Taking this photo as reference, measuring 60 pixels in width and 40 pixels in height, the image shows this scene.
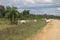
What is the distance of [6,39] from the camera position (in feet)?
44.7

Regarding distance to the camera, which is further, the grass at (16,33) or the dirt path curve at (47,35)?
the dirt path curve at (47,35)

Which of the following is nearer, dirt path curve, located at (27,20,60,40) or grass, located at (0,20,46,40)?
grass, located at (0,20,46,40)

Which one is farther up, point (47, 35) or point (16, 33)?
point (16, 33)

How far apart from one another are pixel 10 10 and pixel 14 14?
1645 mm

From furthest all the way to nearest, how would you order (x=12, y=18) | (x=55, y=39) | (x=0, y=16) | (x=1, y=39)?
(x=0, y=16) → (x=12, y=18) → (x=55, y=39) → (x=1, y=39)

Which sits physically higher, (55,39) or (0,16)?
(55,39)

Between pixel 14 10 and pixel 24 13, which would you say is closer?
pixel 14 10

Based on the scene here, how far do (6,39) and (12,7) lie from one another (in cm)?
4165

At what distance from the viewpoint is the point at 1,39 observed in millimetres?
13492

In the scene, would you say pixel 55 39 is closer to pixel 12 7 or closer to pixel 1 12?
pixel 12 7

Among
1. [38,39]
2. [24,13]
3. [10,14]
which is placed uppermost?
[38,39]

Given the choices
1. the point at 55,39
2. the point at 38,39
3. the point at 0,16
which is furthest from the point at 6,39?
the point at 0,16

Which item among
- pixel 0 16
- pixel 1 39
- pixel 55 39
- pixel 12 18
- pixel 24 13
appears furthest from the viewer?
pixel 24 13

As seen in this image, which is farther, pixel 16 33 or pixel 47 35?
pixel 16 33
